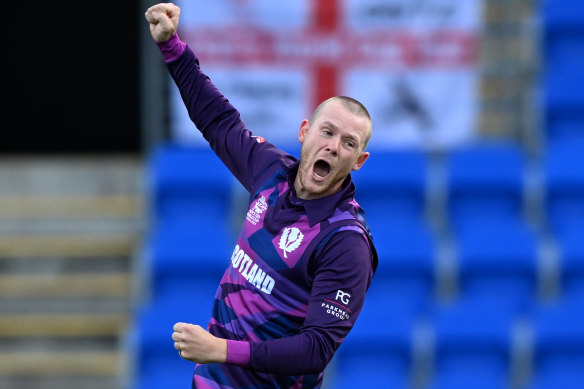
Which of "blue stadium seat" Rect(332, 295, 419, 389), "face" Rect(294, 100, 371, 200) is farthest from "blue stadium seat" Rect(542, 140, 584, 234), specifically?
"face" Rect(294, 100, 371, 200)

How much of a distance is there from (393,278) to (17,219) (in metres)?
2.57

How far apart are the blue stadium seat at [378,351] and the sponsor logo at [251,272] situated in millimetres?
3145

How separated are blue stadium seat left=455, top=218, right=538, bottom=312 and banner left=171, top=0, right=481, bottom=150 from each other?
656mm

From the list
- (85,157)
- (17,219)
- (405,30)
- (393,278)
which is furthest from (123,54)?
(393,278)

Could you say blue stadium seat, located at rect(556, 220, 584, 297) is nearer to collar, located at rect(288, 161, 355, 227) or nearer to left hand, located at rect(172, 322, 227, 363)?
collar, located at rect(288, 161, 355, 227)

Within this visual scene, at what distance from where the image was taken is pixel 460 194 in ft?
21.6

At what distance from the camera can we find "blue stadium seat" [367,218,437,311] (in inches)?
247

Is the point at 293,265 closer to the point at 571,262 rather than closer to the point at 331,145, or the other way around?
the point at 331,145

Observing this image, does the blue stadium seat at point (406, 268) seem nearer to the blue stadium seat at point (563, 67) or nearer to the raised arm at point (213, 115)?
the blue stadium seat at point (563, 67)

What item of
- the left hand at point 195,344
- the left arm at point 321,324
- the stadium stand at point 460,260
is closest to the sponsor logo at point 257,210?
the left arm at point 321,324

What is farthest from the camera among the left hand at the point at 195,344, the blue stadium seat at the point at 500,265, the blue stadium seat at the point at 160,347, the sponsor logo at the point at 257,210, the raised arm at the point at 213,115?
the blue stadium seat at the point at 500,265

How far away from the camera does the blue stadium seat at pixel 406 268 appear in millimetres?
6277

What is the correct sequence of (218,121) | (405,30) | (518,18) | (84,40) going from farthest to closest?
(84,40), (518,18), (405,30), (218,121)

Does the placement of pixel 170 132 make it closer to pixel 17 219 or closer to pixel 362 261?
pixel 17 219
